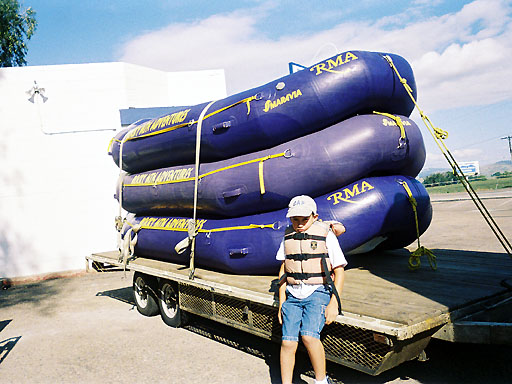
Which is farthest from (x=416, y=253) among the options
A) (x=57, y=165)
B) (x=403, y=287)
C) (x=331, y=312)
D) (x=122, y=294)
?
(x=57, y=165)

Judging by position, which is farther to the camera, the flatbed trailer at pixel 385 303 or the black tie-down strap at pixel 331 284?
the black tie-down strap at pixel 331 284

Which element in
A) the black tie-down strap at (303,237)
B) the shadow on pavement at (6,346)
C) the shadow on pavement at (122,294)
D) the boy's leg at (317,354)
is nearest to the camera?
the boy's leg at (317,354)

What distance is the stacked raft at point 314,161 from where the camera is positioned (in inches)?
198

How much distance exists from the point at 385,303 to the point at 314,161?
6.05 ft

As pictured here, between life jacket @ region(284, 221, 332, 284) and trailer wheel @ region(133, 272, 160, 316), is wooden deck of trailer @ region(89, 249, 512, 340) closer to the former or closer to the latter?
life jacket @ region(284, 221, 332, 284)

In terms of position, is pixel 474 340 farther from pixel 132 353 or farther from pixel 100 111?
pixel 100 111

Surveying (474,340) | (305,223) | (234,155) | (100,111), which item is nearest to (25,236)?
(100,111)

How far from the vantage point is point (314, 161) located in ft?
16.5

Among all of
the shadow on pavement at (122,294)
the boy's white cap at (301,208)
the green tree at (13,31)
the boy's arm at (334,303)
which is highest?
the green tree at (13,31)

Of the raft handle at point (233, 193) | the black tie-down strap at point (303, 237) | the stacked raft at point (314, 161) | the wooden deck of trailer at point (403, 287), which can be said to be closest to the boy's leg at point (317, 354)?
the wooden deck of trailer at point (403, 287)

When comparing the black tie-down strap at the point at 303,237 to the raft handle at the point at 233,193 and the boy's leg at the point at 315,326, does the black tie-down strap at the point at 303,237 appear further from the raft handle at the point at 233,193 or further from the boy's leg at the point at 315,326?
the raft handle at the point at 233,193

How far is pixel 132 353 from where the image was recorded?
18.3ft

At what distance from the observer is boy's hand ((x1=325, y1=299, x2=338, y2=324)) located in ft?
11.7

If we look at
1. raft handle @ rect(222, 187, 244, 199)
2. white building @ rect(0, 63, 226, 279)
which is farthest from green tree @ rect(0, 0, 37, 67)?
raft handle @ rect(222, 187, 244, 199)
